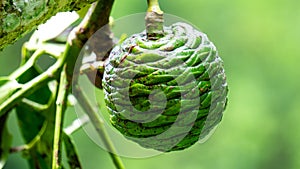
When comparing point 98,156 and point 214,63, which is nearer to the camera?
point 214,63

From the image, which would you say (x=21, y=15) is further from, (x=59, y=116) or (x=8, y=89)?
(x=8, y=89)

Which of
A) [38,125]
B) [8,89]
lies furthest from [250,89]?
[8,89]

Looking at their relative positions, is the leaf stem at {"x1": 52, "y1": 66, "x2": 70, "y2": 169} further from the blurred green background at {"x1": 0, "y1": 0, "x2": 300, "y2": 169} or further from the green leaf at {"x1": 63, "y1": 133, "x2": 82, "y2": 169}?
the blurred green background at {"x1": 0, "y1": 0, "x2": 300, "y2": 169}

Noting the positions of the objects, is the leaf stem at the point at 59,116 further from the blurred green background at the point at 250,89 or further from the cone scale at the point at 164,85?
the blurred green background at the point at 250,89

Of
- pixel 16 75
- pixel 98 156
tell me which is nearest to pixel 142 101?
pixel 16 75

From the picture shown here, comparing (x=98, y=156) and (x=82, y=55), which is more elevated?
(x=98, y=156)

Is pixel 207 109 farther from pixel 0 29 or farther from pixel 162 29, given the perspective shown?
pixel 0 29

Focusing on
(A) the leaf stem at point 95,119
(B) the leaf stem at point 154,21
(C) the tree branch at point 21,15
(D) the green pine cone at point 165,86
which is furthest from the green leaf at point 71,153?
(C) the tree branch at point 21,15
